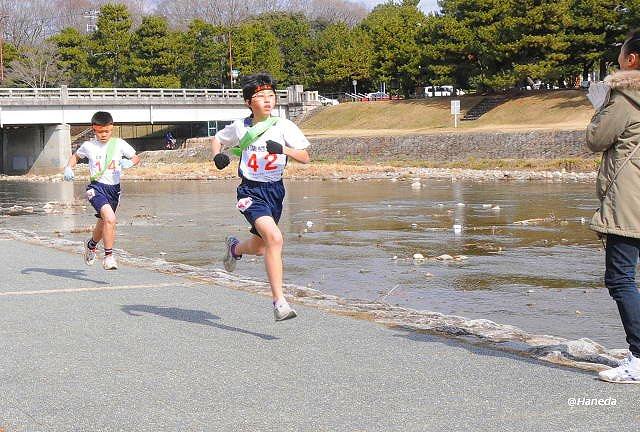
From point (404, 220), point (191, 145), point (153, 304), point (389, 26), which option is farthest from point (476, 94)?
point (153, 304)

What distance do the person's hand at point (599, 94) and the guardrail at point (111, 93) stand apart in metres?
54.4

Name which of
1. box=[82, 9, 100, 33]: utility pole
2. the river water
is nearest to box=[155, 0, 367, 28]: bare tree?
box=[82, 9, 100, 33]: utility pole

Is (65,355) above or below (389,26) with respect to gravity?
below

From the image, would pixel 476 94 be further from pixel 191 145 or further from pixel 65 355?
pixel 65 355

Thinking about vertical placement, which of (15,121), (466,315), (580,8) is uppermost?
(580,8)

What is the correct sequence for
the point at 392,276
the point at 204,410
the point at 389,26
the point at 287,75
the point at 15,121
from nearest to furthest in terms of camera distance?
1. the point at 204,410
2. the point at 392,276
3. the point at 15,121
4. the point at 389,26
5. the point at 287,75

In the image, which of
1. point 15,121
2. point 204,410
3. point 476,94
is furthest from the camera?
point 476,94

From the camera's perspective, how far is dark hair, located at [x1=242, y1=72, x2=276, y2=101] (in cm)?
730

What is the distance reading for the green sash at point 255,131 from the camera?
7293 millimetres

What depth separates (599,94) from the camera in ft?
18.2

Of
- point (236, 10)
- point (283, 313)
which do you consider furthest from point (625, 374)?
point (236, 10)

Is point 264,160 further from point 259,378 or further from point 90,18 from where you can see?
point 90,18

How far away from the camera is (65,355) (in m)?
6.24

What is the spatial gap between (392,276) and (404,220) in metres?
9.27
